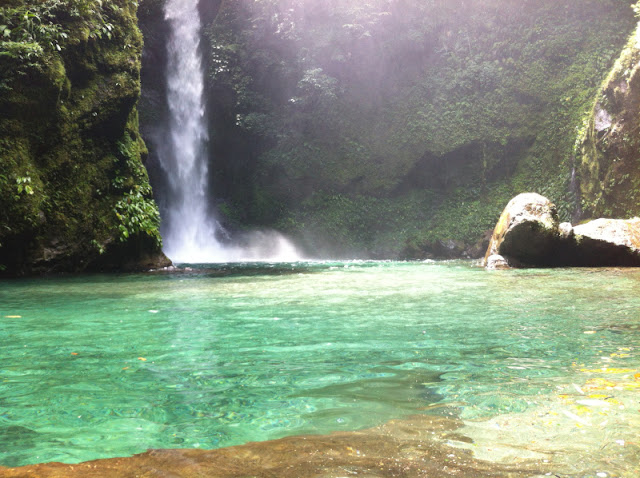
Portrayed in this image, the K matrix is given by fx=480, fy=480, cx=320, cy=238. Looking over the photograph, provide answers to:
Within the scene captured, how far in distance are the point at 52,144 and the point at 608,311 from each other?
36.8 feet

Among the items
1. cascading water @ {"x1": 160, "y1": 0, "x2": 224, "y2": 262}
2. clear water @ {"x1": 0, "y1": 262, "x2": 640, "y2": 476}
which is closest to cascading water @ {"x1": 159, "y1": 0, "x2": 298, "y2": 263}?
cascading water @ {"x1": 160, "y1": 0, "x2": 224, "y2": 262}

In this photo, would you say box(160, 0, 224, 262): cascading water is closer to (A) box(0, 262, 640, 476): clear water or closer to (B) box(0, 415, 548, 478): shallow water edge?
(A) box(0, 262, 640, 476): clear water

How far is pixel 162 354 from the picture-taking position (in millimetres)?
3432

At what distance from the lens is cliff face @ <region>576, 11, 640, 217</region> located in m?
13.3

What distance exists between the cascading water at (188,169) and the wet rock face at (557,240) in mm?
12885

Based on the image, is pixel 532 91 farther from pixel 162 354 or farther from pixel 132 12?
pixel 162 354

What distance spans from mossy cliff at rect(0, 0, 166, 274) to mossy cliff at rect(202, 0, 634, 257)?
1215 centimetres

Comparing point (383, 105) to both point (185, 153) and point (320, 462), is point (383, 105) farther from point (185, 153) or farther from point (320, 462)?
point (320, 462)

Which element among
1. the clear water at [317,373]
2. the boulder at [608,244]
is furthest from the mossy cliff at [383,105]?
the clear water at [317,373]

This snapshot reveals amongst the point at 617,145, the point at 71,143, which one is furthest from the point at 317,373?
the point at 617,145

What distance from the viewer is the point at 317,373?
2.95 meters

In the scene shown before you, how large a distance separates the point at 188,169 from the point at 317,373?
21.8 m

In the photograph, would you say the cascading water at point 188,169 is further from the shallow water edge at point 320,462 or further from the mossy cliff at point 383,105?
the shallow water edge at point 320,462

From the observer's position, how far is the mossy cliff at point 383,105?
900 inches
